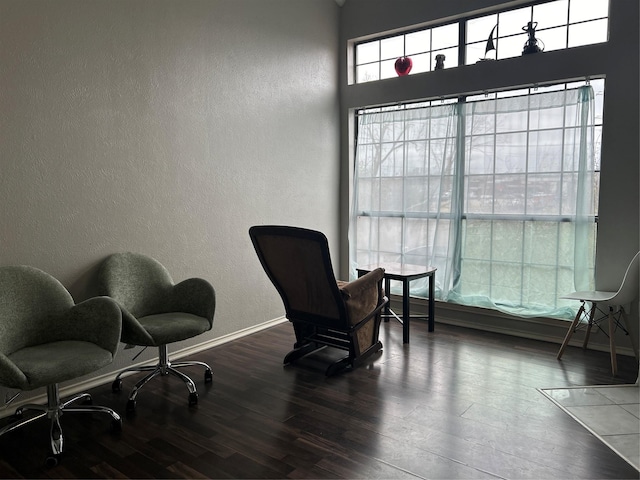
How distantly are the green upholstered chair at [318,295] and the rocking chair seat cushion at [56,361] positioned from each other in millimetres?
1275

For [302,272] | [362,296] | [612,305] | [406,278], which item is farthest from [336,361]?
[612,305]

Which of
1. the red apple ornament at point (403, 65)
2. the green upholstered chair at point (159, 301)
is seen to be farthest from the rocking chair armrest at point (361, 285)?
the red apple ornament at point (403, 65)

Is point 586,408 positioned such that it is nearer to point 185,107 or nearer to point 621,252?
point 621,252

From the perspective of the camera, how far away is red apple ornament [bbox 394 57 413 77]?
4.96 metres

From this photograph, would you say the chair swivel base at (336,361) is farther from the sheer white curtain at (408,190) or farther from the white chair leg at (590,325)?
the white chair leg at (590,325)

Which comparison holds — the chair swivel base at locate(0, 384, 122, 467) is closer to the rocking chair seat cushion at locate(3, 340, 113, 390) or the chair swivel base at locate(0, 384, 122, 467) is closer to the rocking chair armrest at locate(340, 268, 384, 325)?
the rocking chair seat cushion at locate(3, 340, 113, 390)

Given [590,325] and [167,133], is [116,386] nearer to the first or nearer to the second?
[167,133]

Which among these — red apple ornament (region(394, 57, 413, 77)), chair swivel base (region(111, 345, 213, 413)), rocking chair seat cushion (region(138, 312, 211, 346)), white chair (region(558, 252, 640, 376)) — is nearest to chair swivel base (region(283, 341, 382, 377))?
chair swivel base (region(111, 345, 213, 413))

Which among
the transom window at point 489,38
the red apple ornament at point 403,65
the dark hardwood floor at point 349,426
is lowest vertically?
the dark hardwood floor at point 349,426

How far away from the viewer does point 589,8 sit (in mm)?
4078

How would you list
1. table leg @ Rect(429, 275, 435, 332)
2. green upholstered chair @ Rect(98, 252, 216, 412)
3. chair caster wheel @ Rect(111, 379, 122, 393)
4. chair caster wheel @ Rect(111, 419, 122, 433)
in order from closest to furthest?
1. chair caster wheel @ Rect(111, 419, 122, 433)
2. green upholstered chair @ Rect(98, 252, 216, 412)
3. chair caster wheel @ Rect(111, 379, 122, 393)
4. table leg @ Rect(429, 275, 435, 332)

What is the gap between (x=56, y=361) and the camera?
2457 millimetres

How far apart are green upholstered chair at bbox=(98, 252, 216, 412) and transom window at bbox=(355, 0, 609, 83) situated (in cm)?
318

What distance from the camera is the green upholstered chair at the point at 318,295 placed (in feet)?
10.9
